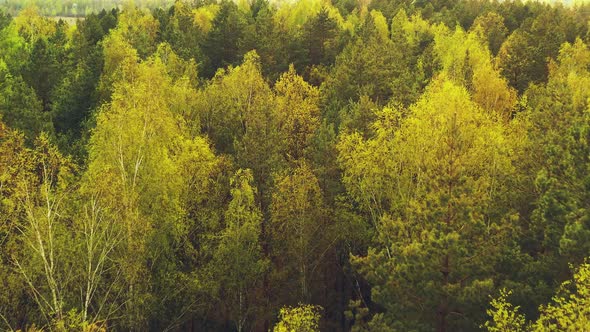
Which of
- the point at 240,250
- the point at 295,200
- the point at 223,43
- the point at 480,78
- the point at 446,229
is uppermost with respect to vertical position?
the point at 480,78

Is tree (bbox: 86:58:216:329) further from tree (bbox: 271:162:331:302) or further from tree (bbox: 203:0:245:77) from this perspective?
tree (bbox: 203:0:245:77)

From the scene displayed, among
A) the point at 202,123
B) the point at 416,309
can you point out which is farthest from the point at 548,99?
the point at 202,123

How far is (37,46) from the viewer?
47.2 metres

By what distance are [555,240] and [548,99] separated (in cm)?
1004

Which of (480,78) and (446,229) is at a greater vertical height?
(480,78)

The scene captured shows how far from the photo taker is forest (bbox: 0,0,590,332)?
2364 cm

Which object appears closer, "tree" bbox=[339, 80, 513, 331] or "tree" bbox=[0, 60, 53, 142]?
"tree" bbox=[339, 80, 513, 331]

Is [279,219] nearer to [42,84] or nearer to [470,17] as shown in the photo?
[42,84]

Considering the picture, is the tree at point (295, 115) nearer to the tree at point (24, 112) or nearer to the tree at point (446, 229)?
the tree at point (446, 229)

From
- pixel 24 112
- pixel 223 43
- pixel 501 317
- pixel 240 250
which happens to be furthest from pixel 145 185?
pixel 223 43

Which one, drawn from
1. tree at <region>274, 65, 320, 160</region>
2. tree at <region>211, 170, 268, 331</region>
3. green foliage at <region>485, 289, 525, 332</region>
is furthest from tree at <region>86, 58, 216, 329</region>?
green foliage at <region>485, 289, 525, 332</region>

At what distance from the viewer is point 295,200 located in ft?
107

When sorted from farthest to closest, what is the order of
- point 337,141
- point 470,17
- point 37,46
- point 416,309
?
point 470,17 < point 37,46 < point 337,141 < point 416,309

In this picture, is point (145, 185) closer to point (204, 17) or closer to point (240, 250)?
point (240, 250)
